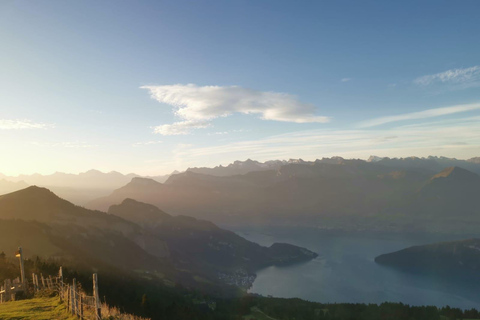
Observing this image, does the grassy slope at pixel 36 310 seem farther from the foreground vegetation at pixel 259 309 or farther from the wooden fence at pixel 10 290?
the foreground vegetation at pixel 259 309

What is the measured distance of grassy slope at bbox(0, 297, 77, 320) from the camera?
23312 millimetres

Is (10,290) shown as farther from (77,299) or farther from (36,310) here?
(77,299)

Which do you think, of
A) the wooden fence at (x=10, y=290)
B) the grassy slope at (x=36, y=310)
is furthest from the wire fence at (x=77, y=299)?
the grassy slope at (x=36, y=310)

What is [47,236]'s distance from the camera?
464 ft

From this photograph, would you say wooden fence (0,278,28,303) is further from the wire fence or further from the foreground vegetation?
the foreground vegetation

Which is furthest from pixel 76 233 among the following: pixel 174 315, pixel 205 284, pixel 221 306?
pixel 174 315

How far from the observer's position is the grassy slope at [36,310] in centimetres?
2331

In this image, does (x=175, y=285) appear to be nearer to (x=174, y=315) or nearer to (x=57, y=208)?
(x=174, y=315)

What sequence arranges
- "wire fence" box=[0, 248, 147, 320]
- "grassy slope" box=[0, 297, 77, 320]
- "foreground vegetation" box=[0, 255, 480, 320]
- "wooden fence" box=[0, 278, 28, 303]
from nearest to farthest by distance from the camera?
"wire fence" box=[0, 248, 147, 320]
"grassy slope" box=[0, 297, 77, 320]
"wooden fence" box=[0, 278, 28, 303]
"foreground vegetation" box=[0, 255, 480, 320]

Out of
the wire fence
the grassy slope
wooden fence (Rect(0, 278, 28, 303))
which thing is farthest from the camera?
wooden fence (Rect(0, 278, 28, 303))

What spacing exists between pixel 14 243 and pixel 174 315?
7378 cm

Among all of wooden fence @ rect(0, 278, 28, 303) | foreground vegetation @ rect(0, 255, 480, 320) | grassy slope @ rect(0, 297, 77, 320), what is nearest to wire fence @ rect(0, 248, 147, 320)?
wooden fence @ rect(0, 278, 28, 303)

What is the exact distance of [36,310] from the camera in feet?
83.5

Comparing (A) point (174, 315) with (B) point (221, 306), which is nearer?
(A) point (174, 315)
